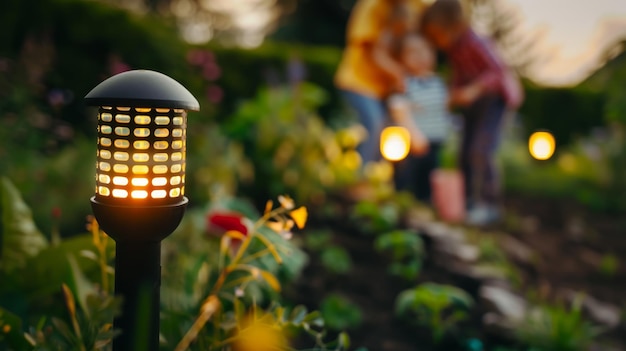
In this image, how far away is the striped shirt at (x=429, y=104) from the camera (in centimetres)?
544

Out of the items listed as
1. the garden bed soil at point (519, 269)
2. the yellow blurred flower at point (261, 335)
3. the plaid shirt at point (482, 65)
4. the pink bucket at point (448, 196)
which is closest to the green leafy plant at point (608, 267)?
the garden bed soil at point (519, 269)

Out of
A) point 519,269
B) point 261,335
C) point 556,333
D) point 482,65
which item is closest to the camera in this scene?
point 261,335

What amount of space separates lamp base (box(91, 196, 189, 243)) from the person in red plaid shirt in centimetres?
394

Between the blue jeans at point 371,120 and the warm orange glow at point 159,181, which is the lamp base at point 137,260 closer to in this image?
the warm orange glow at point 159,181

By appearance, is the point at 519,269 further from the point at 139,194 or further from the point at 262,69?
the point at 262,69

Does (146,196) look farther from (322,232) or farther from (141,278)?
(322,232)

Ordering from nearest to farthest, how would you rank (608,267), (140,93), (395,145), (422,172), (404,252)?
(140,93), (395,145), (404,252), (608,267), (422,172)

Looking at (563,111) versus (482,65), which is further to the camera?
(563,111)

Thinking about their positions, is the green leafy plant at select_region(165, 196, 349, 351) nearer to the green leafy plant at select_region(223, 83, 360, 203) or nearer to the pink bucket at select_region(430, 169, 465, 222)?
the green leafy plant at select_region(223, 83, 360, 203)

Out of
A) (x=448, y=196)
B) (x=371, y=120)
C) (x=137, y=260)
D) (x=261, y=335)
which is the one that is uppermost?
(x=371, y=120)

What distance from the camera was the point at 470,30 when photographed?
5.07 m

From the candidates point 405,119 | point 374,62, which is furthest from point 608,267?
point 374,62

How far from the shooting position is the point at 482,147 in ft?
17.7

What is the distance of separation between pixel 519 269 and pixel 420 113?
174 centimetres
